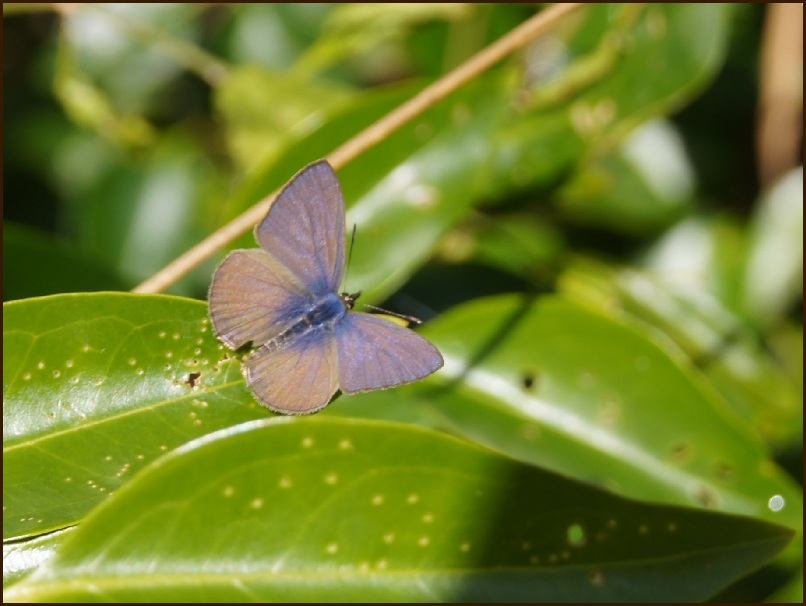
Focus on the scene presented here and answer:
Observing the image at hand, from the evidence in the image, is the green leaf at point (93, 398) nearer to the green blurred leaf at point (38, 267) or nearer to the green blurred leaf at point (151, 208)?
the green blurred leaf at point (38, 267)

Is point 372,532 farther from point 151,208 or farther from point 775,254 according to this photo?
point 775,254

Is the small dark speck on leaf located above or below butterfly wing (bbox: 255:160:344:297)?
below

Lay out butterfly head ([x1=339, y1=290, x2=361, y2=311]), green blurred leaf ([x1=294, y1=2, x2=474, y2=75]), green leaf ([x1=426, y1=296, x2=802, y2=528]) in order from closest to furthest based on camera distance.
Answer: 1. butterfly head ([x1=339, y1=290, x2=361, y2=311])
2. green leaf ([x1=426, y1=296, x2=802, y2=528])
3. green blurred leaf ([x1=294, y1=2, x2=474, y2=75])

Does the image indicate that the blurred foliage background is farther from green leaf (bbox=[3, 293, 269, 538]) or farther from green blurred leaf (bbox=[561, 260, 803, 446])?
green leaf (bbox=[3, 293, 269, 538])

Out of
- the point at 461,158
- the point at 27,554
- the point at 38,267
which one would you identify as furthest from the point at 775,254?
the point at 27,554

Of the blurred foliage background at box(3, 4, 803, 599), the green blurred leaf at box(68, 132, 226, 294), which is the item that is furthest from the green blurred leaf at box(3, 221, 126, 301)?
the green blurred leaf at box(68, 132, 226, 294)

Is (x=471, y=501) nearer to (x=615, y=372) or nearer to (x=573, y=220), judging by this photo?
(x=615, y=372)
